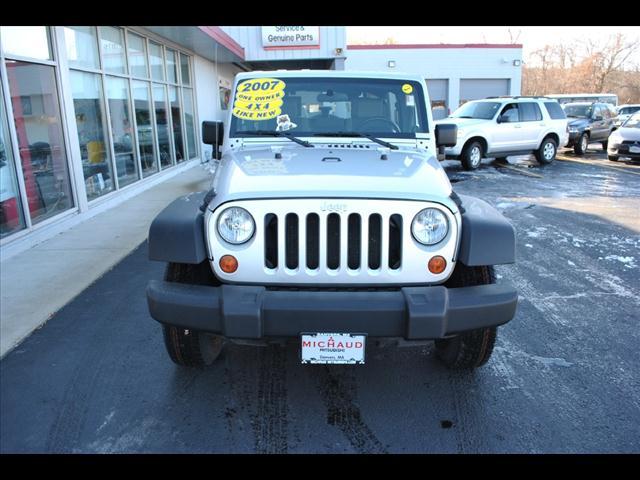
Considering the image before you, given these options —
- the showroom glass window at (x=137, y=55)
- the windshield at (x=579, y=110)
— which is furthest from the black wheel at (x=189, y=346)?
the windshield at (x=579, y=110)

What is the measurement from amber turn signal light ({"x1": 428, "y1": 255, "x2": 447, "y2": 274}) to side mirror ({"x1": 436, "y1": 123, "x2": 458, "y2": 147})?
1.81 meters

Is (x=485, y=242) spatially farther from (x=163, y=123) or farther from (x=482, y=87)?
(x=482, y=87)

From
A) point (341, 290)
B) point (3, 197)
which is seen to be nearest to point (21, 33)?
point (3, 197)

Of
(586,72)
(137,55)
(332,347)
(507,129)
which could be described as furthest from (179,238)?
(586,72)

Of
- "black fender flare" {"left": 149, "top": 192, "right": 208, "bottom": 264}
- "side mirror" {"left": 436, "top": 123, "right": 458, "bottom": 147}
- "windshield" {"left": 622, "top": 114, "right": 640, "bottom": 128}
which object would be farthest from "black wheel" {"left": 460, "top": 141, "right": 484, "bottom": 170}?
"black fender flare" {"left": 149, "top": 192, "right": 208, "bottom": 264}

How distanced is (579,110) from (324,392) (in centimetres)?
1921

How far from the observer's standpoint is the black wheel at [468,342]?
2828 millimetres

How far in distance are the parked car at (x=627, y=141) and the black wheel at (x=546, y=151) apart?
1620 mm

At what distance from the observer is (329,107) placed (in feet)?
13.2

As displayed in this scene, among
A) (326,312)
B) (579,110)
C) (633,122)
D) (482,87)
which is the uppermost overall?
(482,87)

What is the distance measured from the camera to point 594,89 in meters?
51.4
